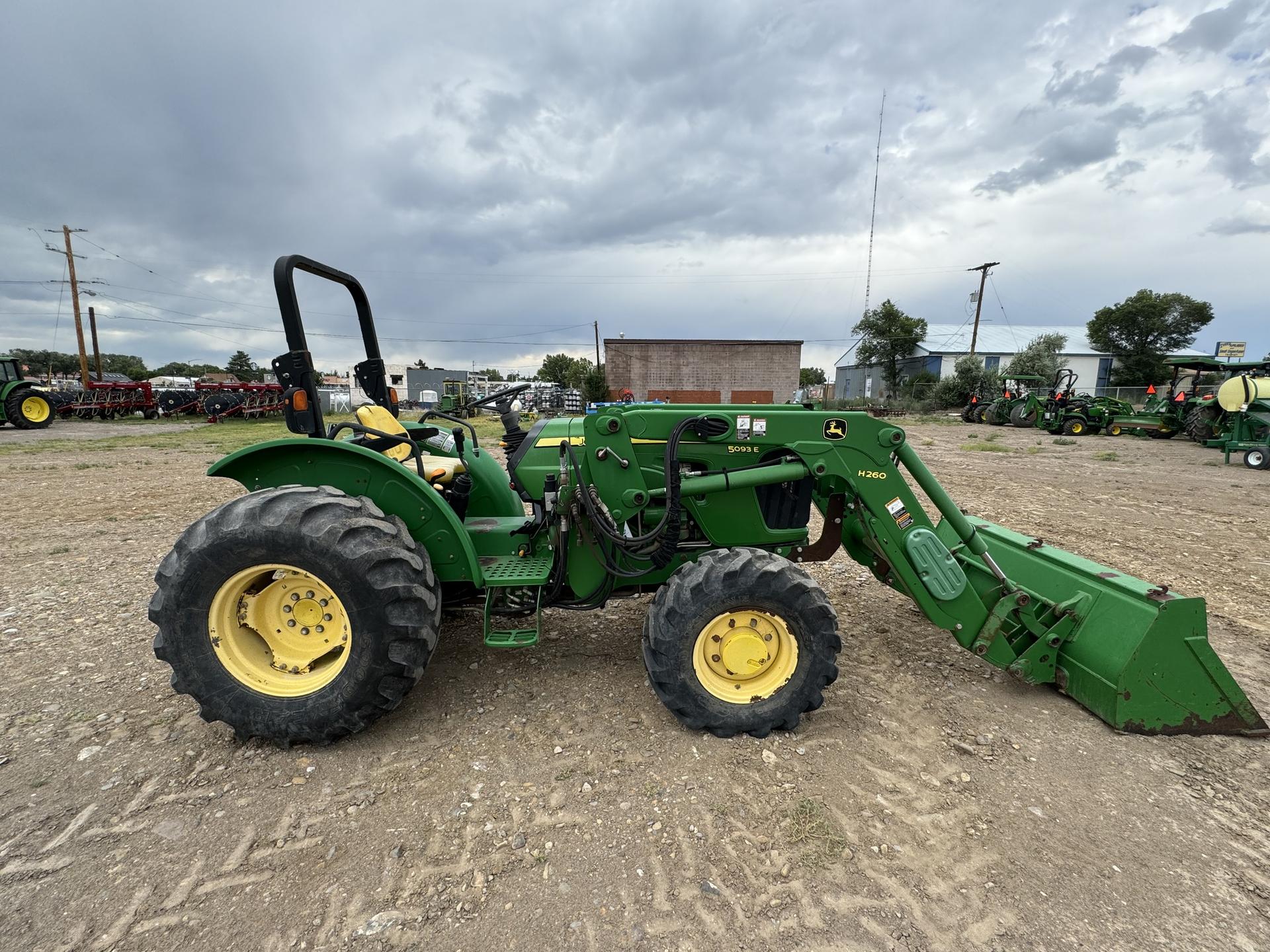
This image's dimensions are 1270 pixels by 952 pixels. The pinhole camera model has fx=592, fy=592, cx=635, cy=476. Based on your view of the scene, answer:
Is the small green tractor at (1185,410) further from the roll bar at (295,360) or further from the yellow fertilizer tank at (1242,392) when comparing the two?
the roll bar at (295,360)

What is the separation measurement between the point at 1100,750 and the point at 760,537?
1769 millimetres

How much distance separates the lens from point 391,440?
3393 millimetres

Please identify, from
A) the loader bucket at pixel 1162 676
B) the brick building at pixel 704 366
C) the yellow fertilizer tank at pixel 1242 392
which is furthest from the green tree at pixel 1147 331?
the loader bucket at pixel 1162 676

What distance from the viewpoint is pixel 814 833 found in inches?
86.5

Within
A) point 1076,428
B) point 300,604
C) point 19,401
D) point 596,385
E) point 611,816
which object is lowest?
point 611,816

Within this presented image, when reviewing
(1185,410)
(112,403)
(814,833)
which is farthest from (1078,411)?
(112,403)

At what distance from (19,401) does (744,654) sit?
82.9 feet

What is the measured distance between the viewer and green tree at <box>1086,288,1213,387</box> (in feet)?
125

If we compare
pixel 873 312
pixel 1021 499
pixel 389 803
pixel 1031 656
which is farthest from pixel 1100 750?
pixel 873 312

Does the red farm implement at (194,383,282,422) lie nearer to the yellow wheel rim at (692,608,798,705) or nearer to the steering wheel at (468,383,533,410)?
the steering wheel at (468,383,533,410)

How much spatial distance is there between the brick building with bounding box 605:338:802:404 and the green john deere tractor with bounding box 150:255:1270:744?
114ft

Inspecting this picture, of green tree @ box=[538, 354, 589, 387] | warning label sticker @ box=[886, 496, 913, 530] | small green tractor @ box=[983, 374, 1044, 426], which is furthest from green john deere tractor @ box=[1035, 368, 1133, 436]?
green tree @ box=[538, 354, 589, 387]

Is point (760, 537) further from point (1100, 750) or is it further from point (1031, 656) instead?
point (1100, 750)

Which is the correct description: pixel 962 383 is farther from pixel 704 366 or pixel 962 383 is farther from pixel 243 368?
pixel 243 368
